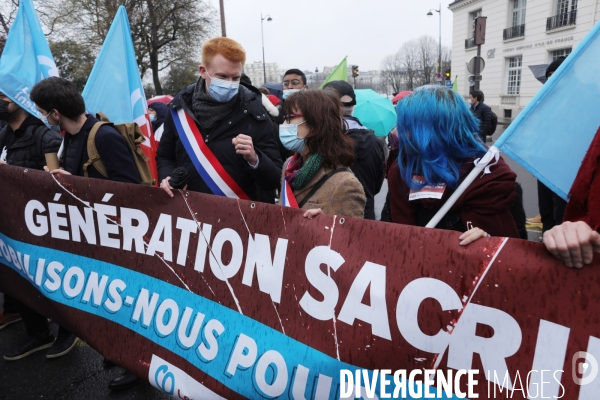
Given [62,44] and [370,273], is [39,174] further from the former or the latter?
[62,44]

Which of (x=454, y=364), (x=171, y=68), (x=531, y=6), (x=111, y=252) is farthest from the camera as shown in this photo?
(x=171, y=68)

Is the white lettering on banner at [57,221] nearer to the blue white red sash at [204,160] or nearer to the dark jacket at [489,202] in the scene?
the blue white red sash at [204,160]

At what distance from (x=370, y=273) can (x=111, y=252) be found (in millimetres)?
1458

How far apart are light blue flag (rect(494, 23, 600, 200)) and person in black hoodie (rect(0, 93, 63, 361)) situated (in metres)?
2.96

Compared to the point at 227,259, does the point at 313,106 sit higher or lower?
higher

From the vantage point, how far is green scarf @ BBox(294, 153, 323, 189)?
2.09 meters

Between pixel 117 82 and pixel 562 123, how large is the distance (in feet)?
12.1

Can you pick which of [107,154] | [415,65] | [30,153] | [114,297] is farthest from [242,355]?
[415,65]

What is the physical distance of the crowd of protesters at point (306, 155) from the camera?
1667 millimetres

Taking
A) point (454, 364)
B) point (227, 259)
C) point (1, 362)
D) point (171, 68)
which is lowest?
point (1, 362)

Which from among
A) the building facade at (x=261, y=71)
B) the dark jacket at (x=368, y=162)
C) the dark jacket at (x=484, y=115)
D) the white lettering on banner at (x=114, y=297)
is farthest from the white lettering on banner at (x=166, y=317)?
the building facade at (x=261, y=71)

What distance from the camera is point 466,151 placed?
1.72m

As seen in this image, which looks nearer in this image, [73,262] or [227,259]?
[227,259]

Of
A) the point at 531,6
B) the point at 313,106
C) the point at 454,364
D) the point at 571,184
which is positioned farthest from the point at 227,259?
the point at 531,6
